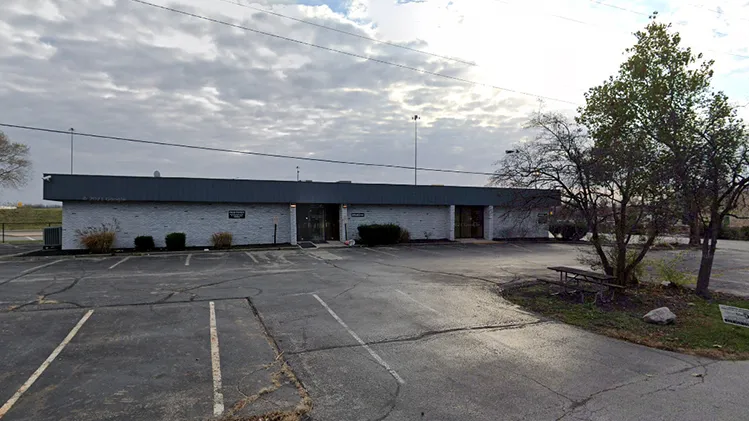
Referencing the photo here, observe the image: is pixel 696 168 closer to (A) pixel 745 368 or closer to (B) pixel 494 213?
(A) pixel 745 368

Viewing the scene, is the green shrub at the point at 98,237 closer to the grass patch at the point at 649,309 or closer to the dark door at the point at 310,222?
the dark door at the point at 310,222

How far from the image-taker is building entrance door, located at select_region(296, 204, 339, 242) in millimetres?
25531

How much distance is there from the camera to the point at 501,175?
38.3ft

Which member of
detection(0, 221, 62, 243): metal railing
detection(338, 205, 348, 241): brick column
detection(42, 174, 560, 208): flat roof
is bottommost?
detection(0, 221, 62, 243): metal railing

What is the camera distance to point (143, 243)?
808 inches

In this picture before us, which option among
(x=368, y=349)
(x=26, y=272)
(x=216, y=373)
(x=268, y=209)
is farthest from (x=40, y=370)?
(x=268, y=209)

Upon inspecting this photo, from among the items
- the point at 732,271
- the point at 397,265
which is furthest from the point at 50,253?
the point at 732,271

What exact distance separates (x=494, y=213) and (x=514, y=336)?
23.7 m

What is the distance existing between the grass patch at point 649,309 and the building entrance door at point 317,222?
650 inches

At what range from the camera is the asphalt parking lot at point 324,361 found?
428 cm

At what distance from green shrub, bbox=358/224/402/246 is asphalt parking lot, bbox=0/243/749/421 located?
1348cm

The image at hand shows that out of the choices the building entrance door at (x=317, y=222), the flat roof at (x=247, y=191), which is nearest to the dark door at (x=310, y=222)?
the building entrance door at (x=317, y=222)

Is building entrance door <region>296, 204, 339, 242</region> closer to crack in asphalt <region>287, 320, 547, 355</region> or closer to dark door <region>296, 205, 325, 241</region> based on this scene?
dark door <region>296, 205, 325, 241</region>

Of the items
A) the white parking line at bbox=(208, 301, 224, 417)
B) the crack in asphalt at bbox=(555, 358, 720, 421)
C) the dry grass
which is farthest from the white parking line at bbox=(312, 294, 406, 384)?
the dry grass
